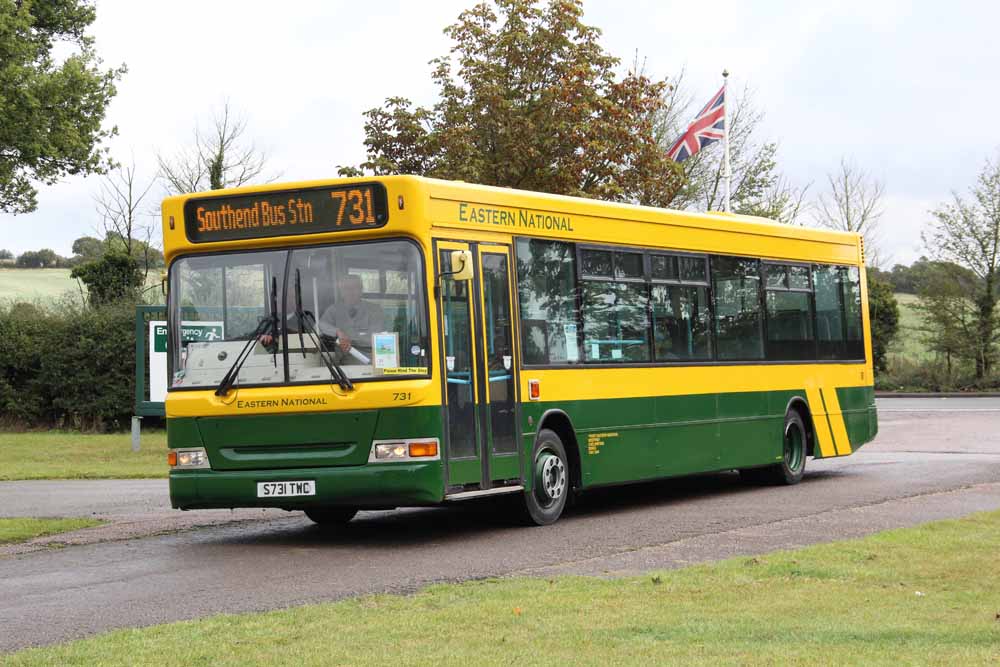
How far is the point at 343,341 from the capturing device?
12.8m

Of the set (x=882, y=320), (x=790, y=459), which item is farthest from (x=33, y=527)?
(x=882, y=320)

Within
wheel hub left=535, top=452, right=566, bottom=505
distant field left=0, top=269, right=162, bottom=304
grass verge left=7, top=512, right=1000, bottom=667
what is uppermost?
distant field left=0, top=269, right=162, bottom=304

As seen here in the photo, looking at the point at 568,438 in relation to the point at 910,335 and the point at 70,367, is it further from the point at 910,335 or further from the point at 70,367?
the point at 910,335

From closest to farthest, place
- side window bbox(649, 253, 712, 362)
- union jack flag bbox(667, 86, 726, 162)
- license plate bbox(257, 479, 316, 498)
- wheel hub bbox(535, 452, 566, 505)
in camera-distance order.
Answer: license plate bbox(257, 479, 316, 498), wheel hub bbox(535, 452, 566, 505), side window bbox(649, 253, 712, 362), union jack flag bbox(667, 86, 726, 162)

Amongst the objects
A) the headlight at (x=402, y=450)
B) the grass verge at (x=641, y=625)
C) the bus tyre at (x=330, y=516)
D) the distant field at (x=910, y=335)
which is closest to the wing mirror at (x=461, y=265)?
the headlight at (x=402, y=450)

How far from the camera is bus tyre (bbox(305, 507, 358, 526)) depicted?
49.7 feet

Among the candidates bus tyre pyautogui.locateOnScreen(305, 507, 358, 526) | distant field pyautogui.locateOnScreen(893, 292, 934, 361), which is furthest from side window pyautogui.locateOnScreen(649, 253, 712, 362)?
distant field pyautogui.locateOnScreen(893, 292, 934, 361)

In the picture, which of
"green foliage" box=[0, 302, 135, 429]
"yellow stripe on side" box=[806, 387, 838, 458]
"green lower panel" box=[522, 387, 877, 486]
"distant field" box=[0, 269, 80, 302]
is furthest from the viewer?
"distant field" box=[0, 269, 80, 302]

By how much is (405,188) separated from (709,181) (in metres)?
35.0

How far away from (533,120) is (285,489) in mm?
22159

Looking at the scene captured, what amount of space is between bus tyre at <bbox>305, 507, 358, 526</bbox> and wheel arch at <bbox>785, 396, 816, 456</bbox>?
657cm

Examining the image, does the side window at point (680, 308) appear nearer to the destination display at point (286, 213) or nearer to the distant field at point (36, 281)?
the destination display at point (286, 213)

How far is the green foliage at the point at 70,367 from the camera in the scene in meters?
35.1

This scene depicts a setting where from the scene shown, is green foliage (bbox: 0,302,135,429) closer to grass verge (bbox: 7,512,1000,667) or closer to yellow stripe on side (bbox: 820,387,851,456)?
yellow stripe on side (bbox: 820,387,851,456)
